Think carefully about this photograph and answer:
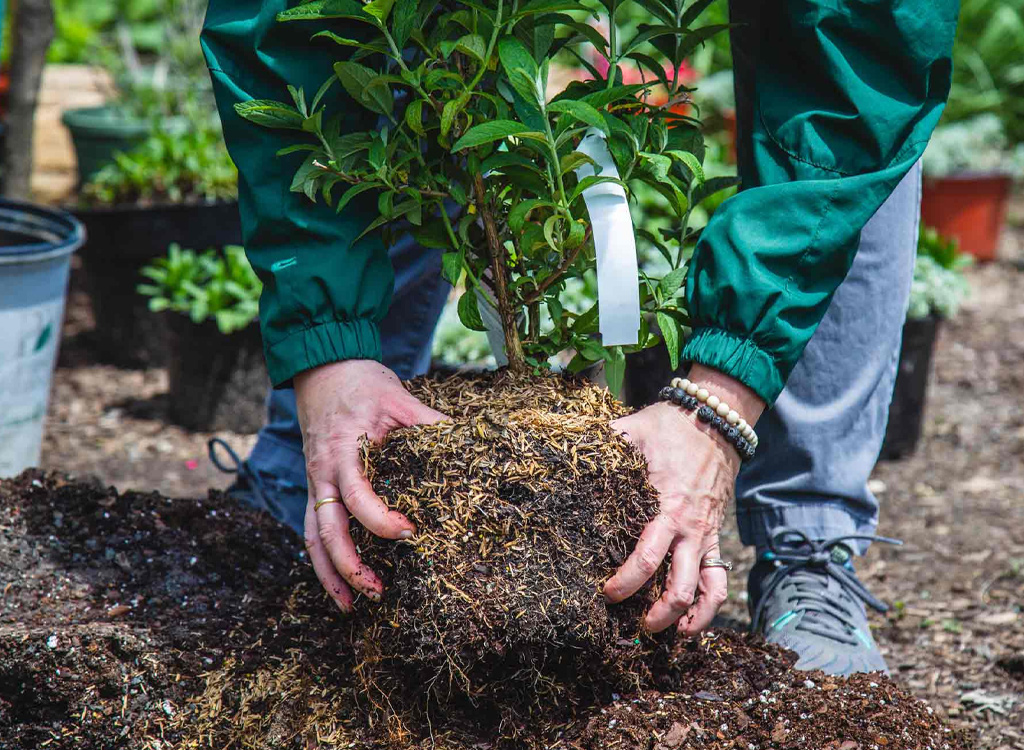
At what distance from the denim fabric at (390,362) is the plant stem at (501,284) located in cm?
64

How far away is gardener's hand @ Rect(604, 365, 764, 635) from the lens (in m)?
1.54

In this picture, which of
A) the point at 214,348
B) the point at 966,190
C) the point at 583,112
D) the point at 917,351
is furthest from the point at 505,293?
the point at 966,190

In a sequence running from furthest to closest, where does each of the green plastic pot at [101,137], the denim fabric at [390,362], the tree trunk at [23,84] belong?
1. the green plastic pot at [101,137]
2. the tree trunk at [23,84]
3. the denim fabric at [390,362]

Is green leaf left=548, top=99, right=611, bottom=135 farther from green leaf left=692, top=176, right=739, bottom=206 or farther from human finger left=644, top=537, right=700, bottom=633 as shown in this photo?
human finger left=644, top=537, right=700, bottom=633

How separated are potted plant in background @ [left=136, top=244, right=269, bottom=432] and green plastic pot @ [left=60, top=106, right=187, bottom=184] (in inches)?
50.3

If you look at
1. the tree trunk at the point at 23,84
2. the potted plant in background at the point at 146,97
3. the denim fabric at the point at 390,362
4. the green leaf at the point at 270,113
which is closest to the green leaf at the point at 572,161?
the green leaf at the point at 270,113

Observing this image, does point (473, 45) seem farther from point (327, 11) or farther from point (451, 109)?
point (327, 11)

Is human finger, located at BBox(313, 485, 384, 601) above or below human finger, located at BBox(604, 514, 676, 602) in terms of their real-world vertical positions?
below

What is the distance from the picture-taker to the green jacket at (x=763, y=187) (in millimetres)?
1554

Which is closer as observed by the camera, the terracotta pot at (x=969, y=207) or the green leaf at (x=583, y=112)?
the green leaf at (x=583, y=112)

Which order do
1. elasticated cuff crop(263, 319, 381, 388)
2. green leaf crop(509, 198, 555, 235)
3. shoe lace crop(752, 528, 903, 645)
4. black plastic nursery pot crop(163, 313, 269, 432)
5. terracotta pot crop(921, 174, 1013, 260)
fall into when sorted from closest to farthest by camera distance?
1. green leaf crop(509, 198, 555, 235)
2. elasticated cuff crop(263, 319, 381, 388)
3. shoe lace crop(752, 528, 903, 645)
4. black plastic nursery pot crop(163, 313, 269, 432)
5. terracotta pot crop(921, 174, 1013, 260)

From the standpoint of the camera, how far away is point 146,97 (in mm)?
4957

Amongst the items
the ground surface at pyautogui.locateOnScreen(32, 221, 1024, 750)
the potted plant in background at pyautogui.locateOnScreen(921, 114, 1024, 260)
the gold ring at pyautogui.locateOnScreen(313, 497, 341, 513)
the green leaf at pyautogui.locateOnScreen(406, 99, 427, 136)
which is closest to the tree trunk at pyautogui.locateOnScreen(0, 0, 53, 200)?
the ground surface at pyautogui.locateOnScreen(32, 221, 1024, 750)

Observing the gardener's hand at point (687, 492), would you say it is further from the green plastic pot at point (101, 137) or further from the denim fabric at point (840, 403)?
the green plastic pot at point (101, 137)
